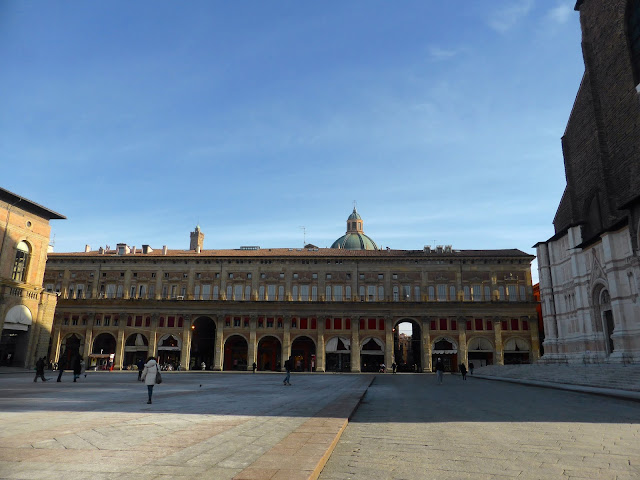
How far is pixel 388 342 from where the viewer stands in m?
56.7

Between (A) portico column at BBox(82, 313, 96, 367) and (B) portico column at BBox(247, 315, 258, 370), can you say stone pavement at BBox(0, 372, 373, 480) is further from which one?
(A) portico column at BBox(82, 313, 96, 367)

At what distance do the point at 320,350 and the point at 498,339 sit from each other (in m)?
22.1

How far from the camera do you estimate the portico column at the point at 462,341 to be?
5544cm

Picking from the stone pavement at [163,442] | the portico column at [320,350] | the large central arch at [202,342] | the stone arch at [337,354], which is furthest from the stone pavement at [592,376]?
the large central arch at [202,342]

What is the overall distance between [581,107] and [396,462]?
42907 mm

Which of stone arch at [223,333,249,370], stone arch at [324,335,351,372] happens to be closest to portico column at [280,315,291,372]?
stone arch at [324,335,351,372]

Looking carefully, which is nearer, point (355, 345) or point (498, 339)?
point (498, 339)

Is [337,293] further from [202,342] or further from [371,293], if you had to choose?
[202,342]

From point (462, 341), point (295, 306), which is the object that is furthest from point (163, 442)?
point (462, 341)

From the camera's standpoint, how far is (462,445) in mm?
7422

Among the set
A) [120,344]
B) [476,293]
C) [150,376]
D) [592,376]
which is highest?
[476,293]

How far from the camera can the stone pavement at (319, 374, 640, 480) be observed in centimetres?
572

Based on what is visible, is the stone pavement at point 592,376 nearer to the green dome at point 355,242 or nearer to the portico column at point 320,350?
the portico column at point 320,350

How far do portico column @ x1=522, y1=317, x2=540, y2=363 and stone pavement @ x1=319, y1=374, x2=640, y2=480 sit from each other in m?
46.3
